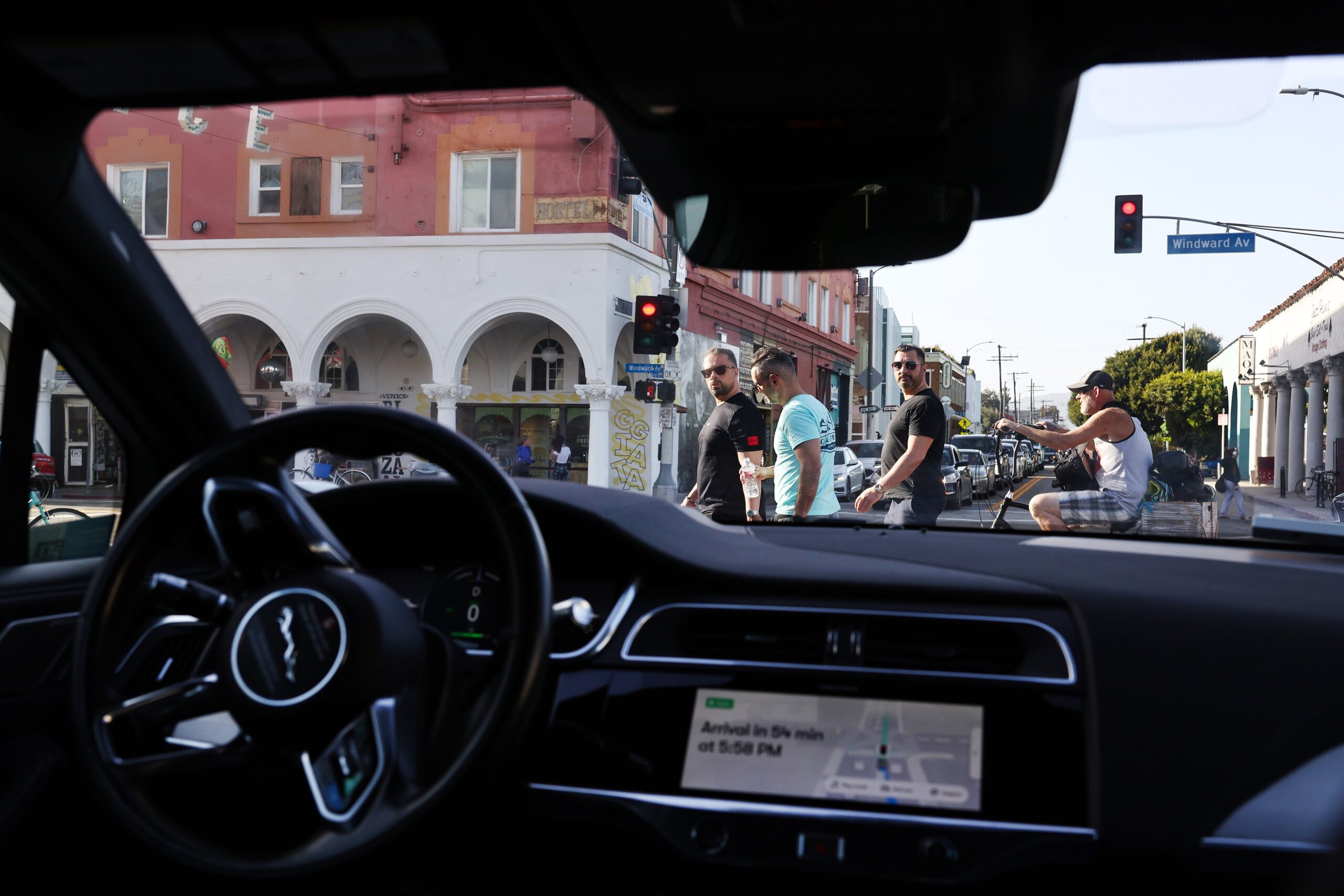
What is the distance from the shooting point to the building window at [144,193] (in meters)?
2.41

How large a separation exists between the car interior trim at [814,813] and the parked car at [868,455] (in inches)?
119

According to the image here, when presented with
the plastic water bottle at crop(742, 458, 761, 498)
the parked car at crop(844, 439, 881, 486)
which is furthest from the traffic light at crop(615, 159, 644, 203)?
the parked car at crop(844, 439, 881, 486)

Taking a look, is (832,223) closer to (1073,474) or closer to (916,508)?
(1073,474)

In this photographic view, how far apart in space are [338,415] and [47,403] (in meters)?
1.17

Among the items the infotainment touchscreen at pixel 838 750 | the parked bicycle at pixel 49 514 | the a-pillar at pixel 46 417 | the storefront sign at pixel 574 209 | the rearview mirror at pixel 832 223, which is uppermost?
the storefront sign at pixel 574 209

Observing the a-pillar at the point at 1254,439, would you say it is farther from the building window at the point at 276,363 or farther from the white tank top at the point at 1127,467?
the building window at the point at 276,363

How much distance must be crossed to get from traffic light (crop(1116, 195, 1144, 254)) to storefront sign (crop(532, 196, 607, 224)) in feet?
3.52

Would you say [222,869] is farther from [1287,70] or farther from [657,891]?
[1287,70]

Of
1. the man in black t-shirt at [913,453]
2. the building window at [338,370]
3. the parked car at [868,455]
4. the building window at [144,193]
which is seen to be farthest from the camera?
the parked car at [868,455]

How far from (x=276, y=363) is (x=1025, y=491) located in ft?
6.92

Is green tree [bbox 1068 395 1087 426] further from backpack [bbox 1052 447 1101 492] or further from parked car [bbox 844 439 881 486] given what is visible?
parked car [bbox 844 439 881 486]

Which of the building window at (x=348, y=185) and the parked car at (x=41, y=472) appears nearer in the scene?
the parked car at (x=41, y=472)

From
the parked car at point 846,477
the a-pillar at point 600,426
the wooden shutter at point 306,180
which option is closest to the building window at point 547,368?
the a-pillar at point 600,426

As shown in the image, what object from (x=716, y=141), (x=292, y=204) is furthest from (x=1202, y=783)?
(x=292, y=204)
